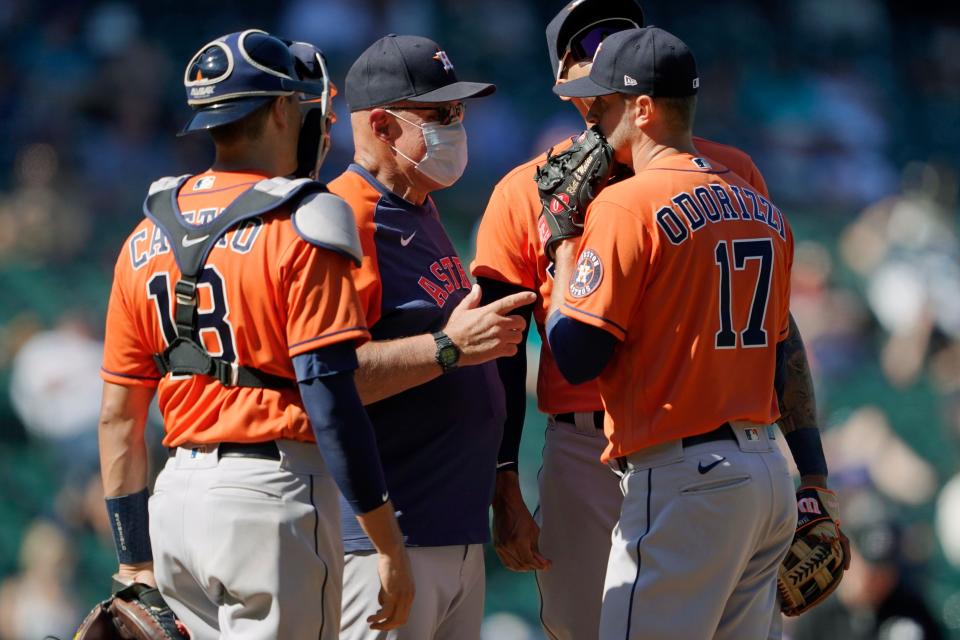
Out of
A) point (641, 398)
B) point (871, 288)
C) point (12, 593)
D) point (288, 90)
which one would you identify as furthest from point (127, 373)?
point (871, 288)

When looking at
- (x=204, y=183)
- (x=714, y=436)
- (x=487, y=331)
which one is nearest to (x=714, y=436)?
(x=714, y=436)

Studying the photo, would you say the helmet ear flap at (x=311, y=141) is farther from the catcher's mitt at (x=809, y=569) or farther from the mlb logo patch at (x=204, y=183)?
Answer: the catcher's mitt at (x=809, y=569)

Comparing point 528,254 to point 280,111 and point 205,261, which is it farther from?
point 205,261

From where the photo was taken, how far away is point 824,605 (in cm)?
581

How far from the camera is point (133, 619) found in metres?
2.67

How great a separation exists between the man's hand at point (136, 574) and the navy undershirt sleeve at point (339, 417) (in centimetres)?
63

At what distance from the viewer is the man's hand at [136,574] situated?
2797mm

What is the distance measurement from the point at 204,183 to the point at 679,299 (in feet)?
3.32

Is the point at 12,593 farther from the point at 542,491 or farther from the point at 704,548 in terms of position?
the point at 704,548

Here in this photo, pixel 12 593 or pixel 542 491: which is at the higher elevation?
pixel 542 491

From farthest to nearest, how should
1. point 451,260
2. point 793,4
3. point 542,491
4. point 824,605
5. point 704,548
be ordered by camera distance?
point 793,4 → point 824,605 → point 542,491 → point 451,260 → point 704,548

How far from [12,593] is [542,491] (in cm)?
→ 456

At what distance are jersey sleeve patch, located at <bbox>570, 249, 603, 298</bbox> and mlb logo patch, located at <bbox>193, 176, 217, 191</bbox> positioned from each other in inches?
30.5

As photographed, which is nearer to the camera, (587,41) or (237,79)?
(237,79)
